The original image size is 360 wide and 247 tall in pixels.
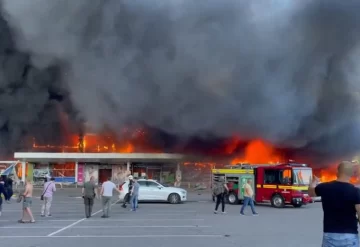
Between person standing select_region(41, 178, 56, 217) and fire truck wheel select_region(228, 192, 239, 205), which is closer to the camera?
person standing select_region(41, 178, 56, 217)

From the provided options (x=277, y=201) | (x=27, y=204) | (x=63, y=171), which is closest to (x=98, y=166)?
(x=63, y=171)

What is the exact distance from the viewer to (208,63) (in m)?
27.6

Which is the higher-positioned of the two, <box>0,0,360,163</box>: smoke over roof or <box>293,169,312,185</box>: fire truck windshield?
<box>0,0,360,163</box>: smoke over roof

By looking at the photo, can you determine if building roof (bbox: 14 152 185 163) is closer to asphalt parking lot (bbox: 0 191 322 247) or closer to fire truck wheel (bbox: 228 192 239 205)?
fire truck wheel (bbox: 228 192 239 205)

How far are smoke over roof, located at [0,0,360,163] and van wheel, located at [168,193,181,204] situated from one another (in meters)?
7.32

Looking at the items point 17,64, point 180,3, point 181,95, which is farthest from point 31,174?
point 180,3

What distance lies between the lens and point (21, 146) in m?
43.2

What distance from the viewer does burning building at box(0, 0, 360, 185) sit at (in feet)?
87.3

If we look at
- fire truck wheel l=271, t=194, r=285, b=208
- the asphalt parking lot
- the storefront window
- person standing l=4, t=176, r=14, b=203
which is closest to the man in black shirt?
the asphalt parking lot

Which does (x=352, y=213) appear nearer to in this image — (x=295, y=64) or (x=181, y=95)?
(x=295, y=64)

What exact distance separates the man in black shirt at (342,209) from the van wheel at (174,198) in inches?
753

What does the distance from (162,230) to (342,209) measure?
27.4 ft

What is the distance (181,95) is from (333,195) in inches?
1001

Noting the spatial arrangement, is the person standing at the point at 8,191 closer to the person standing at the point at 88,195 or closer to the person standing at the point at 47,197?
the person standing at the point at 47,197
